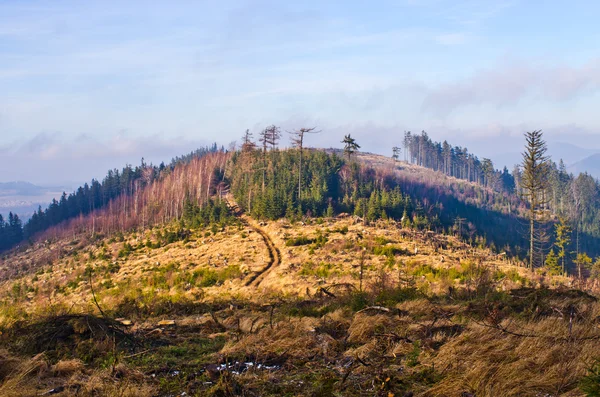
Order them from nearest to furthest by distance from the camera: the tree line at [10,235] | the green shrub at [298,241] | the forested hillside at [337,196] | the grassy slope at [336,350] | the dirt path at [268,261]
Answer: the grassy slope at [336,350]
the dirt path at [268,261]
the green shrub at [298,241]
the forested hillside at [337,196]
the tree line at [10,235]

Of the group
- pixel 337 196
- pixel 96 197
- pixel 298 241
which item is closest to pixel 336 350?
pixel 298 241

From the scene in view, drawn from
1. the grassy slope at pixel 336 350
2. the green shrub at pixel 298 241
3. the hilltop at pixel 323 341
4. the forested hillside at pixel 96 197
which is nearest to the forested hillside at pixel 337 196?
the forested hillside at pixel 96 197

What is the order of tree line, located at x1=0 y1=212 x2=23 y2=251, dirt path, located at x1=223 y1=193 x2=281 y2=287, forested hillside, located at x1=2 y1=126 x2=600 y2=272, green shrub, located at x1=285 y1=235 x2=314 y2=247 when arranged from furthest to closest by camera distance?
tree line, located at x1=0 y1=212 x2=23 y2=251, forested hillside, located at x1=2 y1=126 x2=600 y2=272, green shrub, located at x1=285 y1=235 x2=314 y2=247, dirt path, located at x1=223 y1=193 x2=281 y2=287

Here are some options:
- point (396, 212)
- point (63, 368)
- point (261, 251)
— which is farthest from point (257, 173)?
point (63, 368)

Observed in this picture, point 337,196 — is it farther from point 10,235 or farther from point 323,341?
point 10,235

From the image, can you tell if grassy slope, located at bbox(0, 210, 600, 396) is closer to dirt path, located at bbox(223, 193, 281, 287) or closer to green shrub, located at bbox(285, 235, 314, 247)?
dirt path, located at bbox(223, 193, 281, 287)

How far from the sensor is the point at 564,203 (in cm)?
9988

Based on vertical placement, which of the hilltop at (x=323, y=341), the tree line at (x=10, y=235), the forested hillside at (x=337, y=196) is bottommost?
the tree line at (x=10, y=235)

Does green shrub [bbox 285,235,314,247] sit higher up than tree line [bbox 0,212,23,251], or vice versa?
green shrub [bbox 285,235,314,247]

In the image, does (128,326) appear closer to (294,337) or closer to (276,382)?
(294,337)

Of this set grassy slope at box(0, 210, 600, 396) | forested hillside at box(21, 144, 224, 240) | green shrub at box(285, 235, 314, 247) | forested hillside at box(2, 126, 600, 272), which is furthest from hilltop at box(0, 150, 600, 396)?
forested hillside at box(21, 144, 224, 240)

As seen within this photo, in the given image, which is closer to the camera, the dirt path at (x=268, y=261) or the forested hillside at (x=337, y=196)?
the dirt path at (x=268, y=261)

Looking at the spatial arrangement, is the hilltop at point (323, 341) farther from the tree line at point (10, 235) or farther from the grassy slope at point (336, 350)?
the tree line at point (10, 235)

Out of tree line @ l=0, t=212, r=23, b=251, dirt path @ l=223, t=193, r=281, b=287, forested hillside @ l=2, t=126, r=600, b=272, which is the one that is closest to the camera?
dirt path @ l=223, t=193, r=281, b=287
